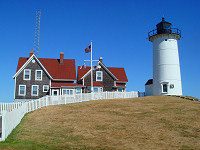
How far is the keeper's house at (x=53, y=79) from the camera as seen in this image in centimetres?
3791

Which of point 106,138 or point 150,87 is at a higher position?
point 150,87

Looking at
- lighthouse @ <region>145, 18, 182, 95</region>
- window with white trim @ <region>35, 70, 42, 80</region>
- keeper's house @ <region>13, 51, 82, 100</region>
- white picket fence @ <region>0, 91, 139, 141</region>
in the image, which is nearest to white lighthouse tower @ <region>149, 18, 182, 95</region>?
→ lighthouse @ <region>145, 18, 182, 95</region>

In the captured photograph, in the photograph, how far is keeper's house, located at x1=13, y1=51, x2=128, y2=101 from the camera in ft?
124

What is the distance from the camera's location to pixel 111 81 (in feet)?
139

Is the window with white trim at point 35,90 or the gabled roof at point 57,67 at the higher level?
the gabled roof at point 57,67

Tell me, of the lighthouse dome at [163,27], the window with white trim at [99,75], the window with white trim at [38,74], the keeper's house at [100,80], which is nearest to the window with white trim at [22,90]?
the window with white trim at [38,74]

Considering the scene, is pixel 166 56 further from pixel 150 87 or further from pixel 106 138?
pixel 106 138

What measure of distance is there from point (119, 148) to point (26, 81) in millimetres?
30273

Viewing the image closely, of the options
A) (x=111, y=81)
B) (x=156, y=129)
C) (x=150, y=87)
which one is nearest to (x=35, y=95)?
(x=111, y=81)

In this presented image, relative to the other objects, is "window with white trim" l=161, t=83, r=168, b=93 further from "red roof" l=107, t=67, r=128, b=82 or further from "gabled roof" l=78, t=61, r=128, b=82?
"red roof" l=107, t=67, r=128, b=82

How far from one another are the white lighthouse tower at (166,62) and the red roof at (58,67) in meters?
13.7

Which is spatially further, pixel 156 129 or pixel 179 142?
pixel 156 129

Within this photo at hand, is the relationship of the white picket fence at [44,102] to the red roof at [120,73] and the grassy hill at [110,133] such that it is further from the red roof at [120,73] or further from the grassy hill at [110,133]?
the red roof at [120,73]

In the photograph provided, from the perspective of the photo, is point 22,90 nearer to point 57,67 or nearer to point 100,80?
point 57,67
